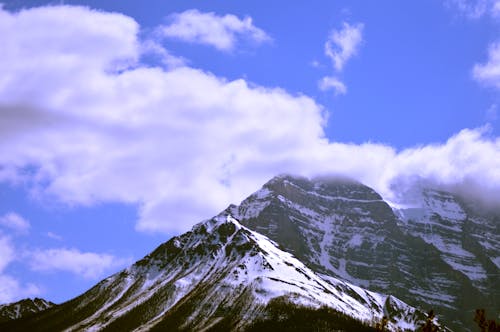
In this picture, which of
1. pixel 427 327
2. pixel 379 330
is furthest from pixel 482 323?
pixel 379 330

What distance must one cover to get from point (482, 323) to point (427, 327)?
2.04m

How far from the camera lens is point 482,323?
82.6 feet

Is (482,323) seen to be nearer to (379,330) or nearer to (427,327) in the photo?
(427,327)

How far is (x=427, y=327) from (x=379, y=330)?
2.20 meters

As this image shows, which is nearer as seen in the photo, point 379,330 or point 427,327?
point 427,327

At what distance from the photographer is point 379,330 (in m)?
26.6

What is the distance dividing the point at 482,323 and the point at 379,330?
12.4 feet

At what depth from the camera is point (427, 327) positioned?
2502 centimetres
